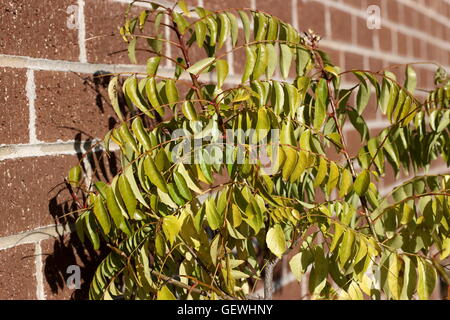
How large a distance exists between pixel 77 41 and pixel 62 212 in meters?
0.40

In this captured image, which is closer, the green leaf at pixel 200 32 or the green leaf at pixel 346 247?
the green leaf at pixel 346 247

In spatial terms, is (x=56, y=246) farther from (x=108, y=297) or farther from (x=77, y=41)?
(x=77, y=41)

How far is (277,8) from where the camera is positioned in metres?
2.56

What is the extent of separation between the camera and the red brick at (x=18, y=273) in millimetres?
1499

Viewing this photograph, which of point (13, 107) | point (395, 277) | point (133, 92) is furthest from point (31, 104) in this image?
point (395, 277)

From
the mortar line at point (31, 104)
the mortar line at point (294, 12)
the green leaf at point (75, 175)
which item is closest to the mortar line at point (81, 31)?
the mortar line at point (31, 104)

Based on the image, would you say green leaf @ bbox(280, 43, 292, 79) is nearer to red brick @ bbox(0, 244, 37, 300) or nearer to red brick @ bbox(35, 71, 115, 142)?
red brick @ bbox(35, 71, 115, 142)

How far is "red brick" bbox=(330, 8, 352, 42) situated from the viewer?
9.83 feet

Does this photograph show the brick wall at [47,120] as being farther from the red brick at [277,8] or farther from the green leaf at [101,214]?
the red brick at [277,8]

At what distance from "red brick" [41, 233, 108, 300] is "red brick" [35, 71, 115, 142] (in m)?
0.24

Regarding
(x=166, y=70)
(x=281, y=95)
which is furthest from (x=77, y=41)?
(x=281, y=95)

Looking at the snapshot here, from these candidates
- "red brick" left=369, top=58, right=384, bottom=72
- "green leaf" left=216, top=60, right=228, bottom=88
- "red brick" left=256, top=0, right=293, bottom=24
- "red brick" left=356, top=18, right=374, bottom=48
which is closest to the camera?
"green leaf" left=216, top=60, right=228, bottom=88

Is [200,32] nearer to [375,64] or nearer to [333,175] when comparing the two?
[333,175]

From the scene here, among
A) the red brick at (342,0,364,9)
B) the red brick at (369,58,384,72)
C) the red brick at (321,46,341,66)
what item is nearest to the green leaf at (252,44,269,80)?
the red brick at (321,46,341,66)
